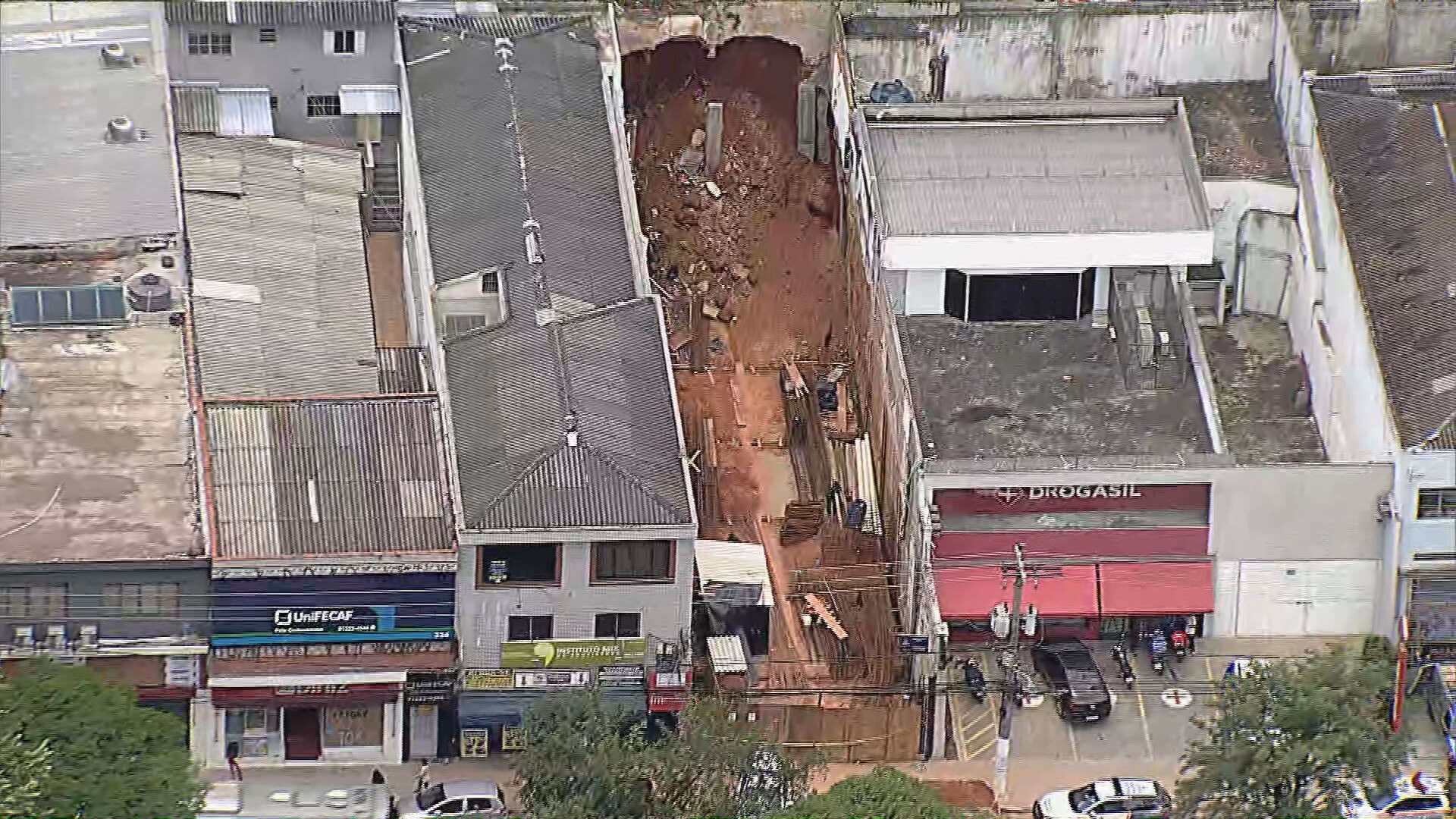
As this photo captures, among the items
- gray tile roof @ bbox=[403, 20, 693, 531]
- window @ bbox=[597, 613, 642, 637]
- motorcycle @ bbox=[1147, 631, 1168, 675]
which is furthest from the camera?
motorcycle @ bbox=[1147, 631, 1168, 675]

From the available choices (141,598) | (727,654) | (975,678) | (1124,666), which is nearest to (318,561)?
(141,598)

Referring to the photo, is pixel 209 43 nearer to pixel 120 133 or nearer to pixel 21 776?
pixel 120 133

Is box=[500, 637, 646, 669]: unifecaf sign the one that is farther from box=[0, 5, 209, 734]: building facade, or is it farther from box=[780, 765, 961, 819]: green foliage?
box=[0, 5, 209, 734]: building facade

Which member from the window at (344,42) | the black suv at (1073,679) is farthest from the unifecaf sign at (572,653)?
the window at (344,42)

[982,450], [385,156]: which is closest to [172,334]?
[385,156]

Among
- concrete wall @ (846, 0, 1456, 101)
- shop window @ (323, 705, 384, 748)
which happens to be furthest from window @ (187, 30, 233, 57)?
shop window @ (323, 705, 384, 748)

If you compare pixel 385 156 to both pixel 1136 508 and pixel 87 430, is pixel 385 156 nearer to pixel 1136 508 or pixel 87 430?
pixel 87 430

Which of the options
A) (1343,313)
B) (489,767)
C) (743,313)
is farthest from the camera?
(743,313)
